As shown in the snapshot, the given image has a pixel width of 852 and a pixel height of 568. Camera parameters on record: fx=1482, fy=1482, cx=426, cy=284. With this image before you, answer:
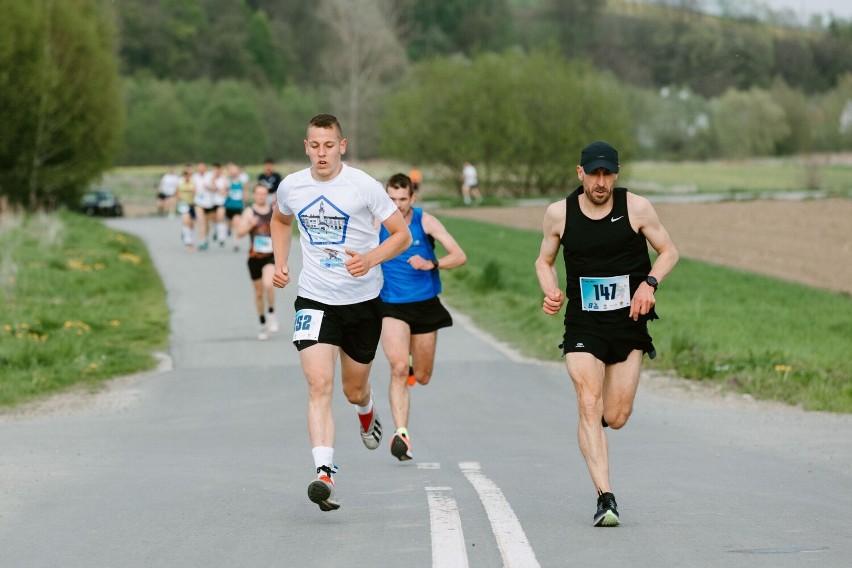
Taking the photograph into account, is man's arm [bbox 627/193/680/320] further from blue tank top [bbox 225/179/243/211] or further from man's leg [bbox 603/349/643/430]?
blue tank top [bbox 225/179/243/211]

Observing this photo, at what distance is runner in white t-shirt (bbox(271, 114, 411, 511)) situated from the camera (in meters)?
8.05

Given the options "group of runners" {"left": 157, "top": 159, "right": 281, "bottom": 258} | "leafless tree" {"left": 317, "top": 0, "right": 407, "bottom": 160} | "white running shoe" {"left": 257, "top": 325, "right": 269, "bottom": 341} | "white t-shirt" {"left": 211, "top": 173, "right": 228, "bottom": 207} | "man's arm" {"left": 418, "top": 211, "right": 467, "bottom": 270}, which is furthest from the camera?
"leafless tree" {"left": 317, "top": 0, "right": 407, "bottom": 160}

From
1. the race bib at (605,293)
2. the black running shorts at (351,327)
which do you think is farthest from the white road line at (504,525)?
the race bib at (605,293)

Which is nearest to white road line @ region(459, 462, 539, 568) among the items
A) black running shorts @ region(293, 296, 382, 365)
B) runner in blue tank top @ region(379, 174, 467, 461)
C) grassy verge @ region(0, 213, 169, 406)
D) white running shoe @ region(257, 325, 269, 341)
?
black running shorts @ region(293, 296, 382, 365)

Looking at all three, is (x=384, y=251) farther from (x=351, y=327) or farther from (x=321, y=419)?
(x=321, y=419)

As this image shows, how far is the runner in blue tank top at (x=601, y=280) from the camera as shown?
25.2 feet

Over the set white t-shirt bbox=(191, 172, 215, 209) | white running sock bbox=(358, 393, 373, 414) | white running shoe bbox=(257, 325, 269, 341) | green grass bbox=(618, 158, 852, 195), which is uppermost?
white running sock bbox=(358, 393, 373, 414)

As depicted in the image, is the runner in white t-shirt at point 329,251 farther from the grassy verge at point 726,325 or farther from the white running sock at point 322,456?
the grassy verge at point 726,325

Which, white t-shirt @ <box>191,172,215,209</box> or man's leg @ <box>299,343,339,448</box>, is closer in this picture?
man's leg @ <box>299,343,339,448</box>

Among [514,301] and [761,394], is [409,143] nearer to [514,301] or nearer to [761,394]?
[514,301]

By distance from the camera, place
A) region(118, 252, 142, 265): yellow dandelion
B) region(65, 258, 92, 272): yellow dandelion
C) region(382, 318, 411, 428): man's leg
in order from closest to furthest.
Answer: region(382, 318, 411, 428): man's leg
region(65, 258, 92, 272): yellow dandelion
region(118, 252, 142, 265): yellow dandelion

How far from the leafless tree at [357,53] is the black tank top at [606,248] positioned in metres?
85.1

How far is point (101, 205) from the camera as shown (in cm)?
6175

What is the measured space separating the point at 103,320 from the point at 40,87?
27691 mm
